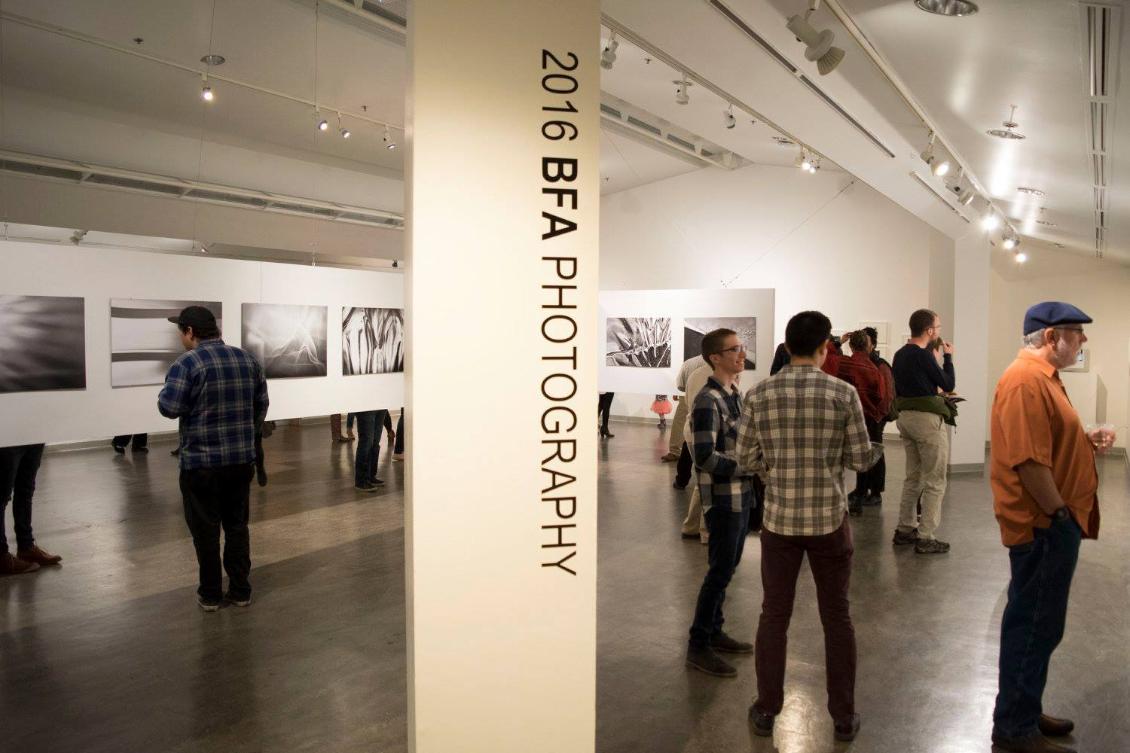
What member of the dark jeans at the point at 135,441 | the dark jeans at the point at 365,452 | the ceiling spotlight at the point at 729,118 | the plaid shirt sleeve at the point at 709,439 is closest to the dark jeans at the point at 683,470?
the dark jeans at the point at 365,452

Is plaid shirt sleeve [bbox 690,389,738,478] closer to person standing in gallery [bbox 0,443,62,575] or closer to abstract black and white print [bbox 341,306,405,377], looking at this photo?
Answer: person standing in gallery [bbox 0,443,62,575]

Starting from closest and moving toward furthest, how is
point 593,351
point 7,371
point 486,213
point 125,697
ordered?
1. point 486,213
2. point 593,351
3. point 125,697
4. point 7,371

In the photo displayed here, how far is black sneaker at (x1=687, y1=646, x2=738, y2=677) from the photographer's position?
402cm

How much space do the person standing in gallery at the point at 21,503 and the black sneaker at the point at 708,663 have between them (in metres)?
4.86

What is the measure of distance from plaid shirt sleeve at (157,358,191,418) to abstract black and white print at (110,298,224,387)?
2052 mm

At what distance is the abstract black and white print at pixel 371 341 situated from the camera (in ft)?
28.0

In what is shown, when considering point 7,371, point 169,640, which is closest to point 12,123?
point 7,371

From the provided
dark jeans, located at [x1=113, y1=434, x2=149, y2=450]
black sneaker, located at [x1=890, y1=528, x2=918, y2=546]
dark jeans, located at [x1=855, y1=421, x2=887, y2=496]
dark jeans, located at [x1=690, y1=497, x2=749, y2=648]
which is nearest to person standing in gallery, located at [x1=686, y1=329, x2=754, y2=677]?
dark jeans, located at [x1=690, y1=497, x2=749, y2=648]

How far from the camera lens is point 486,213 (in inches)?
90.3

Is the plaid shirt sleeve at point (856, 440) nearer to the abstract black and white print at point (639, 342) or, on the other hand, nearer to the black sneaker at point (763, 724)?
the black sneaker at point (763, 724)

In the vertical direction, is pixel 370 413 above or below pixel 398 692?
above

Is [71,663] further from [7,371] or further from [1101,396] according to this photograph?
[1101,396]

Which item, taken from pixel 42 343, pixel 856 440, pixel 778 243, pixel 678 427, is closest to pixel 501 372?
pixel 856 440

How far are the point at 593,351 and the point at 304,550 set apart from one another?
4.69 m
